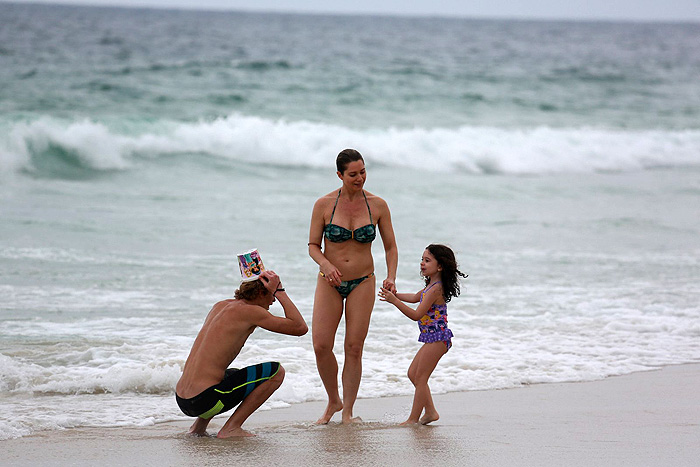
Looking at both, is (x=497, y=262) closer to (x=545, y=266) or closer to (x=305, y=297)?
(x=545, y=266)

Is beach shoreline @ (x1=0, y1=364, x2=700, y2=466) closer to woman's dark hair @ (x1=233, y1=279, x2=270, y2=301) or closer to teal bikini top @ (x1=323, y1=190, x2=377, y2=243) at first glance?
woman's dark hair @ (x1=233, y1=279, x2=270, y2=301)

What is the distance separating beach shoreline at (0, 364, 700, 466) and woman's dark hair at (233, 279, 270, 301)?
0.89 meters

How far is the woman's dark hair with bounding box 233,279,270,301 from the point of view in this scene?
4.99m

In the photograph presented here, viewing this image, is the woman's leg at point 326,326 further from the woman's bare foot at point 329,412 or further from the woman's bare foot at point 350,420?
the woman's bare foot at point 350,420

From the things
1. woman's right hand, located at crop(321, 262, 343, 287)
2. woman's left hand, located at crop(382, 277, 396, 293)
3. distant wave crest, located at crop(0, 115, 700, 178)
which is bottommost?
woman's left hand, located at crop(382, 277, 396, 293)

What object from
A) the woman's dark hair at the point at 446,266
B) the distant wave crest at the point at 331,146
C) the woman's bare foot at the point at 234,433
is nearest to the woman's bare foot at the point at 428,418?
the woman's dark hair at the point at 446,266

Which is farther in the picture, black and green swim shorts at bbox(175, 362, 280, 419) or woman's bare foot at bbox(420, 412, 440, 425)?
woman's bare foot at bbox(420, 412, 440, 425)

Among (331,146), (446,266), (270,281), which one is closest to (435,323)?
(446,266)

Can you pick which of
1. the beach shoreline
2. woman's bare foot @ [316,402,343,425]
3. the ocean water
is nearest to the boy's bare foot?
the beach shoreline

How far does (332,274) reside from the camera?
530 centimetres

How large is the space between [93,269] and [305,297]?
9.15 ft

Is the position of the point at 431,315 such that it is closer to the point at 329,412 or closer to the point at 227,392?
the point at 329,412

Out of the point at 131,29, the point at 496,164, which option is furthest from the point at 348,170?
the point at 131,29

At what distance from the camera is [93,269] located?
9.78 metres
